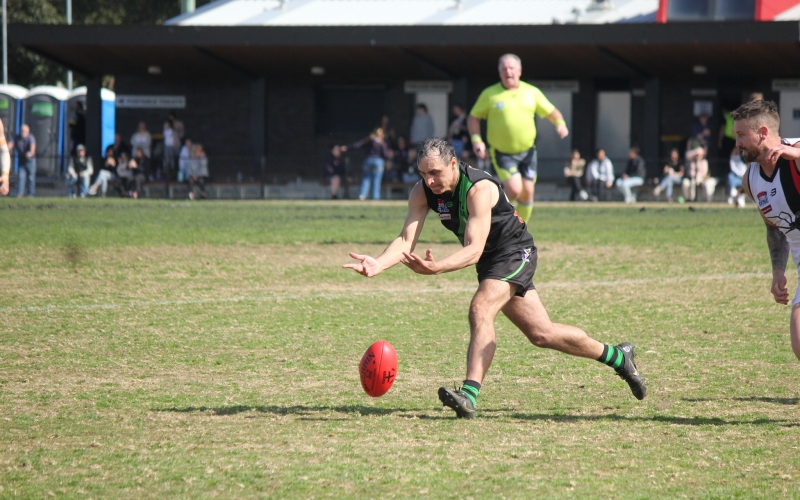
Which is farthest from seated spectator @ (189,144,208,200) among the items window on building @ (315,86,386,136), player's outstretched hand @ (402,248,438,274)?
player's outstretched hand @ (402,248,438,274)

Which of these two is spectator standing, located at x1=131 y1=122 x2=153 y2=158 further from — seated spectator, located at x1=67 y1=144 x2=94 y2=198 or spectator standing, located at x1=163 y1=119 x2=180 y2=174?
seated spectator, located at x1=67 y1=144 x2=94 y2=198

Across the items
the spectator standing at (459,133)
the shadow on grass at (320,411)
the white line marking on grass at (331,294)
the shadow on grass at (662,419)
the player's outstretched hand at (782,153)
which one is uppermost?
the spectator standing at (459,133)

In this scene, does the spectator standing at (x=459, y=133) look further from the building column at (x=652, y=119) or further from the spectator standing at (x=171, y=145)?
the spectator standing at (x=171, y=145)

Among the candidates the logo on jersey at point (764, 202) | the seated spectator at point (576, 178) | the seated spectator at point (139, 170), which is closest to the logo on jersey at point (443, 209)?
the logo on jersey at point (764, 202)

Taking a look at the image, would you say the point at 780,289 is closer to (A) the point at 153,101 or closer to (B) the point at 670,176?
(B) the point at 670,176

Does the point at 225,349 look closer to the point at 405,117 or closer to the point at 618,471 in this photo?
the point at 618,471

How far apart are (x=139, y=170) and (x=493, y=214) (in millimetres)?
24123

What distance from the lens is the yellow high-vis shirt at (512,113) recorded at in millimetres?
13500

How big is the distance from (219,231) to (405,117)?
635 inches

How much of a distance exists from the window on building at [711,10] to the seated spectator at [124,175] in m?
14.8

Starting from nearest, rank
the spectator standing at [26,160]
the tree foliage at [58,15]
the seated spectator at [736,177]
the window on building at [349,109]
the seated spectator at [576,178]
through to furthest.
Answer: the seated spectator at [736,177], the seated spectator at [576,178], the spectator standing at [26,160], the window on building at [349,109], the tree foliage at [58,15]

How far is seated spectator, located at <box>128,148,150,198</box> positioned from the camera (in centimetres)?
2889

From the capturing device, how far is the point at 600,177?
26750 mm

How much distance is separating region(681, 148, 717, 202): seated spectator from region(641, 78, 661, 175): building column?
3073 millimetres
